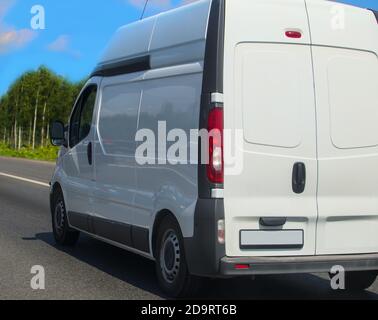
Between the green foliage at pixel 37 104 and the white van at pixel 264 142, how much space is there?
65667 mm

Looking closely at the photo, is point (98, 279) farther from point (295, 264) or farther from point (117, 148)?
point (295, 264)

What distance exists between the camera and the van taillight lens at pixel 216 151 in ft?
18.0

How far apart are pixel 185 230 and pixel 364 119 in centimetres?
179

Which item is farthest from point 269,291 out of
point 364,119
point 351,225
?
point 364,119

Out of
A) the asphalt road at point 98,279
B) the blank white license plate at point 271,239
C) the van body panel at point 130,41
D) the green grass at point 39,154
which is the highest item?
the van body panel at point 130,41

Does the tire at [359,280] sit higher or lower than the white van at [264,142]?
lower

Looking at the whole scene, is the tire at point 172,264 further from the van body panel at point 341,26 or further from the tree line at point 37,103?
the tree line at point 37,103

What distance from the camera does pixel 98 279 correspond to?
6.91 meters

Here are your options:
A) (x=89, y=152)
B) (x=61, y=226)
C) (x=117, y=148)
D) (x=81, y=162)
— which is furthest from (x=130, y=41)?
(x=61, y=226)

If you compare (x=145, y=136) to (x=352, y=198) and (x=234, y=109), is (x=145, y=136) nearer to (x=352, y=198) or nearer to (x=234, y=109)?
(x=234, y=109)

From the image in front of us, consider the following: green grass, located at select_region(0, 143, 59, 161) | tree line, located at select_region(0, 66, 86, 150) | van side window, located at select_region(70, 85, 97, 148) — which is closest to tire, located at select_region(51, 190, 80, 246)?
van side window, located at select_region(70, 85, 97, 148)

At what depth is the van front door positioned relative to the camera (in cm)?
786

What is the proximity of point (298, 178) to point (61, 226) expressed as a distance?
4.17m

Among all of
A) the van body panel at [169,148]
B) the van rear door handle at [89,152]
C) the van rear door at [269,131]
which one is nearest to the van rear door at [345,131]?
the van rear door at [269,131]
